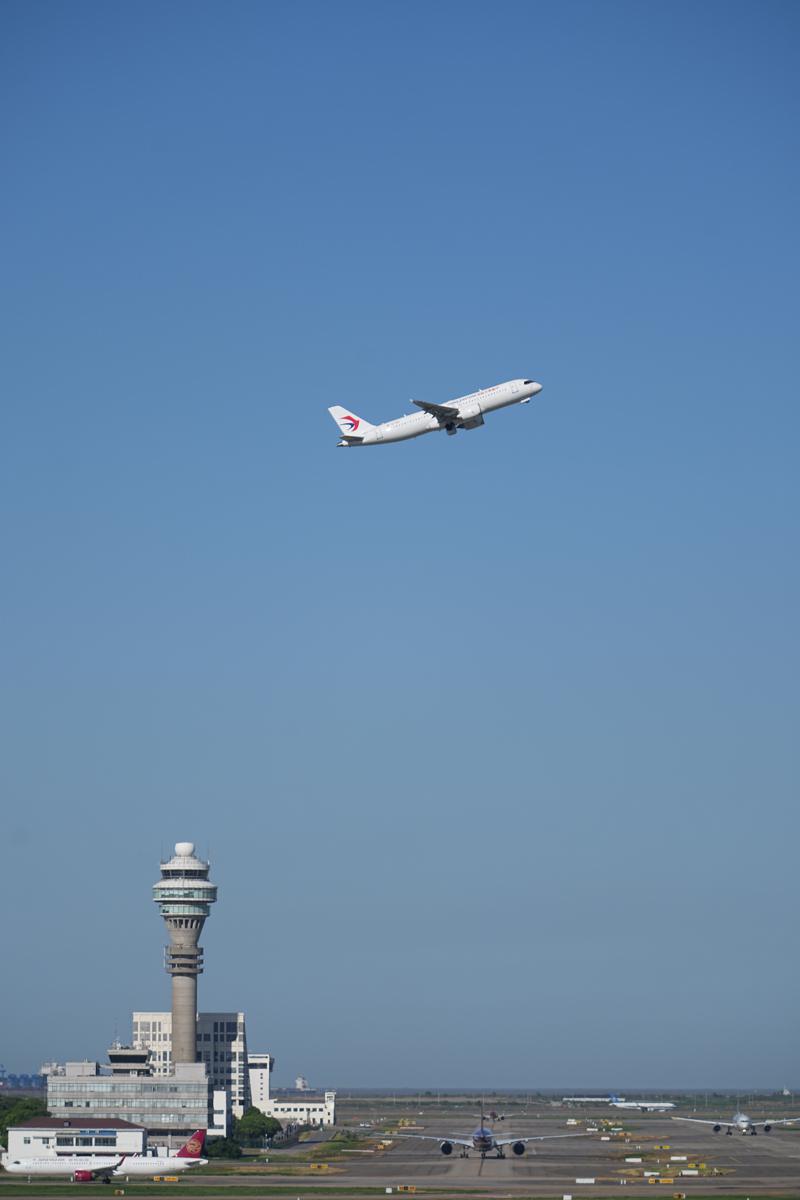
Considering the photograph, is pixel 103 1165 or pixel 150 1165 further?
pixel 150 1165

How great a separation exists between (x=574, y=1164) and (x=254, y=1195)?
51.1 metres

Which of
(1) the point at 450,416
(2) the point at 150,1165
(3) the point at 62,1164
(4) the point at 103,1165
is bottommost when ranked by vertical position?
(2) the point at 150,1165

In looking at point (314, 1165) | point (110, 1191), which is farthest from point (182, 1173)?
point (110, 1191)

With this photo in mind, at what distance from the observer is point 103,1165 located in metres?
174

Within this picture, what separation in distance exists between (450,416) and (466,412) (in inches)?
78.2

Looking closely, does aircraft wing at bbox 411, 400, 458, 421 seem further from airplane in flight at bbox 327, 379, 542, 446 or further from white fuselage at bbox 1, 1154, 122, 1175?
white fuselage at bbox 1, 1154, 122, 1175

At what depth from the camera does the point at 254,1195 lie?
151 m

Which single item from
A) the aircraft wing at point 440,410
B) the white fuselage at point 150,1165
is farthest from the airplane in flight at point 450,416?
the white fuselage at point 150,1165

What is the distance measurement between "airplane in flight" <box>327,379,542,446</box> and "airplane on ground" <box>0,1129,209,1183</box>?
84.9 m

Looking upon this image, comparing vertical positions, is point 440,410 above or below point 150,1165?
above

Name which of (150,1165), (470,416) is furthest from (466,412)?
(150,1165)

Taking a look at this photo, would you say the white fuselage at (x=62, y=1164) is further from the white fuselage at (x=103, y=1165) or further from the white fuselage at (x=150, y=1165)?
the white fuselage at (x=150, y=1165)

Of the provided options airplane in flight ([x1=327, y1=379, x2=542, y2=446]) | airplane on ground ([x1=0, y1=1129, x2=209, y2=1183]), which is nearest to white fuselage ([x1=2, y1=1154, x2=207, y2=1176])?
airplane on ground ([x1=0, y1=1129, x2=209, y2=1183])

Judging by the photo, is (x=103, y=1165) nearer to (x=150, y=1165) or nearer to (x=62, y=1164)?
(x=150, y=1165)
